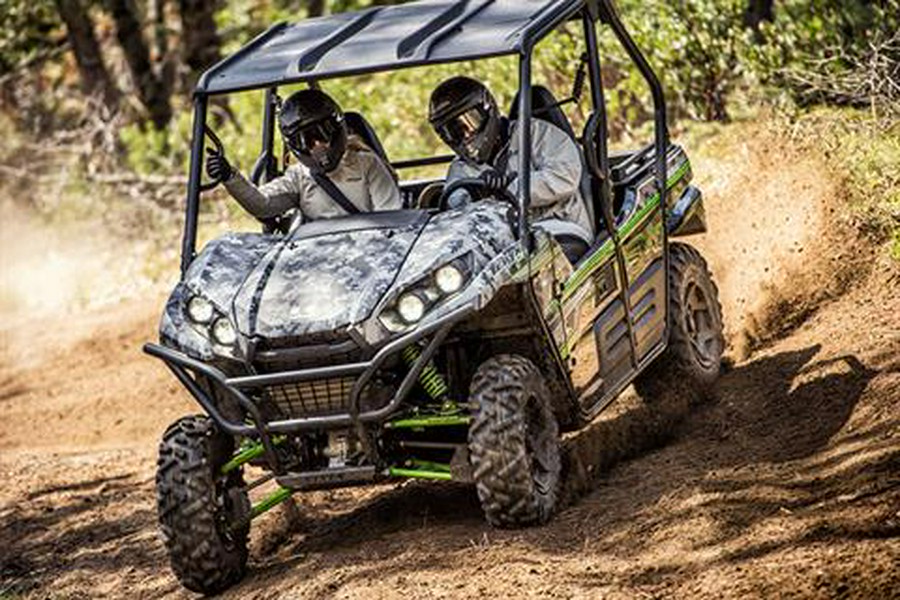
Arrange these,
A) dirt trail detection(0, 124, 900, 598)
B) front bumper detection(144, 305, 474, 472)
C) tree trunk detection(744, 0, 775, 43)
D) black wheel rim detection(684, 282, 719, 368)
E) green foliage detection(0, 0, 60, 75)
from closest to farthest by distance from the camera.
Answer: dirt trail detection(0, 124, 900, 598) → front bumper detection(144, 305, 474, 472) → black wheel rim detection(684, 282, 719, 368) → tree trunk detection(744, 0, 775, 43) → green foliage detection(0, 0, 60, 75)

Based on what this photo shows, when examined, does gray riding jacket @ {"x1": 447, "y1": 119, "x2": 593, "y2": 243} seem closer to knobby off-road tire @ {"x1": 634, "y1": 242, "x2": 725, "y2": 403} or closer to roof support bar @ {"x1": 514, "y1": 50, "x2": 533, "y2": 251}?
roof support bar @ {"x1": 514, "y1": 50, "x2": 533, "y2": 251}

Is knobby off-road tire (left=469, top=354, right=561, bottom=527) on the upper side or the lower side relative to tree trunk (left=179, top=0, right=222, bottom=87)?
lower

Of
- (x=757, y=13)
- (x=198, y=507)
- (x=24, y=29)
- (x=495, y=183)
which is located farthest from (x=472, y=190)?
(x=24, y=29)

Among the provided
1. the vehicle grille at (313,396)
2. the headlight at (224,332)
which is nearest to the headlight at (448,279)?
the vehicle grille at (313,396)

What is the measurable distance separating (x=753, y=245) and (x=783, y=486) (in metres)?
4.31

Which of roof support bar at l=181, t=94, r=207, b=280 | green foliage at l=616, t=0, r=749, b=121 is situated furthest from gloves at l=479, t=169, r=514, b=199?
green foliage at l=616, t=0, r=749, b=121

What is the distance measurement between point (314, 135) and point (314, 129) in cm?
3

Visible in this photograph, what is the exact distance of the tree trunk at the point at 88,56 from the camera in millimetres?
19344

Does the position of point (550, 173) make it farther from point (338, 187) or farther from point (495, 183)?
point (338, 187)

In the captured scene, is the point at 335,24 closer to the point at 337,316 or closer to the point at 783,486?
the point at 337,316

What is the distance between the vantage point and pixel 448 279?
6.34 meters

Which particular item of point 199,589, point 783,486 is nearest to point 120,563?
point 199,589

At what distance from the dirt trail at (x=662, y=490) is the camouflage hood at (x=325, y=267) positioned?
3.05ft

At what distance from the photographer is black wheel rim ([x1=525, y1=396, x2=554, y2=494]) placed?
653cm
